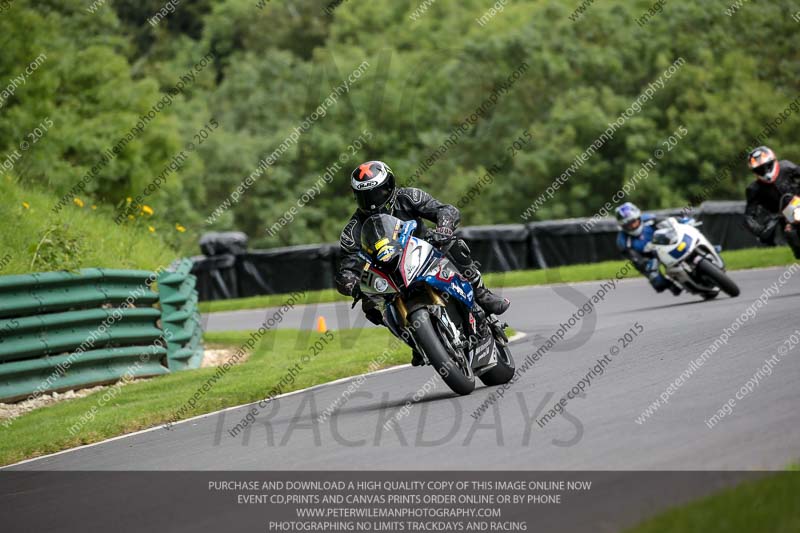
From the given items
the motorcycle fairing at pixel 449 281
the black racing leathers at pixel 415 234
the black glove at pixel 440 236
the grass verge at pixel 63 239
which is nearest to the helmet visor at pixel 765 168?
the black racing leathers at pixel 415 234

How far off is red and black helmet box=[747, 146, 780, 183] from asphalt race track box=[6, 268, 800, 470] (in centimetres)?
317

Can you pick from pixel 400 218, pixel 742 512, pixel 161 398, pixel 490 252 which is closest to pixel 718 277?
pixel 400 218

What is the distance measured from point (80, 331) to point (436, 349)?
632cm

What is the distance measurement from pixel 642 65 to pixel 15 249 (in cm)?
3879

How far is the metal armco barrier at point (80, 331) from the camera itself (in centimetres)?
1291

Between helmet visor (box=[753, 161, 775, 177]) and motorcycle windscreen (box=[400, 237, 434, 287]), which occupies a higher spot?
motorcycle windscreen (box=[400, 237, 434, 287])

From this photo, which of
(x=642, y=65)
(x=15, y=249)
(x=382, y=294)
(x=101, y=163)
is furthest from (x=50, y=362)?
(x=642, y=65)

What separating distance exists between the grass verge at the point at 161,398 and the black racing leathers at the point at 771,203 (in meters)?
5.03

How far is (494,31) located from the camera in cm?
6419

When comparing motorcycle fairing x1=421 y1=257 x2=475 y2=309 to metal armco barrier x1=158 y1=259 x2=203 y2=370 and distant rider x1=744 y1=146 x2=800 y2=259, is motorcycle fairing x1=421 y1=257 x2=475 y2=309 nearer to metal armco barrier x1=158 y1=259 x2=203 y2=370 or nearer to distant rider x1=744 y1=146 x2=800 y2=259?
metal armco barrier x1=158 y1=259 x2=203 y2=370

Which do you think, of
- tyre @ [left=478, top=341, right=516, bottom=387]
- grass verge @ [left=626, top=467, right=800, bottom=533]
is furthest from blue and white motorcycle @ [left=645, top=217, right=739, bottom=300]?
grass verge @ [left=626, top=467, right=800, bottom=533]

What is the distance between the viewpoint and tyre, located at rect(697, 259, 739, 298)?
50.6 feet

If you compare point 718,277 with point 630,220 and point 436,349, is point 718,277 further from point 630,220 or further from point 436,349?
point 436,349

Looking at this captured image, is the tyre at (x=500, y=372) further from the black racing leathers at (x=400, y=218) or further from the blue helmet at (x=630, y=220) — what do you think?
the blue helmet at (x=630, y=220)
